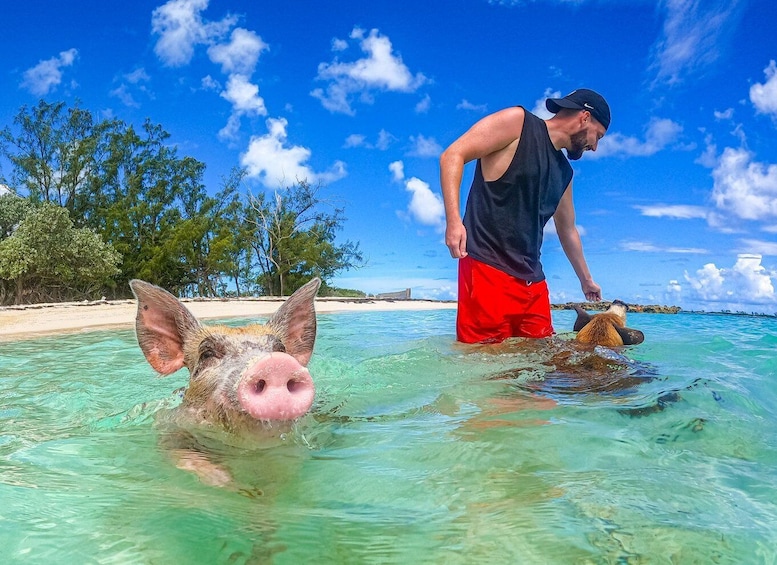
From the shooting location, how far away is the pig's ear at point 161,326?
3.17 meters

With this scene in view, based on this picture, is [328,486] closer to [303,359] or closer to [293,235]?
[303,359]

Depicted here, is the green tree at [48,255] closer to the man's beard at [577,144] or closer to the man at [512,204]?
the man at [512,204]

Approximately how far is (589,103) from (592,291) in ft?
6.84

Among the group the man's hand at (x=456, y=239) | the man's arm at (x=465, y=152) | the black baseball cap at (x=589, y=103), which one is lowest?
the man's hand at (x=456, y=239)

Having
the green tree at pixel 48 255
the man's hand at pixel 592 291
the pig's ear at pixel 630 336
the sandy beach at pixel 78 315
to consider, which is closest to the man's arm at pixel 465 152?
the pig's ear at pixel 630 336

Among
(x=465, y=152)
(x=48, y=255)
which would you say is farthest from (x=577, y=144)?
(x=48, y=255)

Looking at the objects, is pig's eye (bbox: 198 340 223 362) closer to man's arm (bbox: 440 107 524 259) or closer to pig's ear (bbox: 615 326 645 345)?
man's arm (bbox: 440 107 524 259)

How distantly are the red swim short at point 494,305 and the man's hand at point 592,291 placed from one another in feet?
4.11

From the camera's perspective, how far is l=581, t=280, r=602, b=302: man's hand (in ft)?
19.7

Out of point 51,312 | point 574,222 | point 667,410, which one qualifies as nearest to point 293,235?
point 51,312

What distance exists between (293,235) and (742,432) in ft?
110

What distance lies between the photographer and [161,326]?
327 cm

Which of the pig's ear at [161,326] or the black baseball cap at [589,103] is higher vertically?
the black baseball cap at [589,103]

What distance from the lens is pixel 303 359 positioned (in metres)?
3.40
